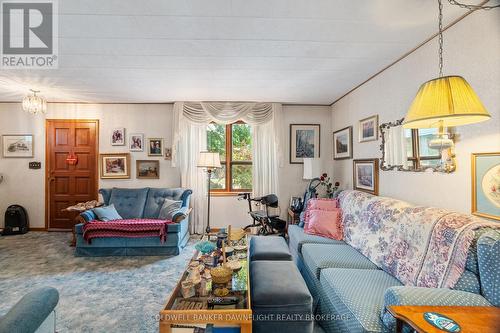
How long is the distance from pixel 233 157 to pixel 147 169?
1677mm

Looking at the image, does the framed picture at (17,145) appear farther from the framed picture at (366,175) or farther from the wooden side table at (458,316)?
the wooden side table at (458,316)

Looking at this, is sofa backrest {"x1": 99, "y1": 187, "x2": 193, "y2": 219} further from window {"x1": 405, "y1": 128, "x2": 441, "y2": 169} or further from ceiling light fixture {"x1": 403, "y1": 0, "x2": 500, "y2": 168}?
ceiling light fixture {"x1": 403, "y1": 0, "x2": 500, "y2": 168}

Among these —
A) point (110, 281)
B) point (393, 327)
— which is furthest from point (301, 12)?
point (110, 281)

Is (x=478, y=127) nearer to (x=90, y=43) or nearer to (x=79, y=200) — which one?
(x=90, y=43)

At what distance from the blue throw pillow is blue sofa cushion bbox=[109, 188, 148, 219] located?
164 millimetres

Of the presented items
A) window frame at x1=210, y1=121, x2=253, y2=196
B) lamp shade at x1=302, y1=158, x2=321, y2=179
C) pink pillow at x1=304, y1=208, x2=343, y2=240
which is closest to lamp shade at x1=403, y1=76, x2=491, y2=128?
pink pillow at x1=304, y1=208, x2=343, y2=240

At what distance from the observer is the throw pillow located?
3.79 m

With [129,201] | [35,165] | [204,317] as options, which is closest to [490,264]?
[204,317]

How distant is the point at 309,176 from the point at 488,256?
282 cm

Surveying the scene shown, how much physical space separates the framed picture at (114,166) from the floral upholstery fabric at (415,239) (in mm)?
4096

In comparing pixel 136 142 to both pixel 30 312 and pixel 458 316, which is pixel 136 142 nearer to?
pixel 30 312

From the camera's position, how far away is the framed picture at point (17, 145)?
4.57 m

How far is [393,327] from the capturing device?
1.30 meters

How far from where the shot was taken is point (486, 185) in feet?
5.35
